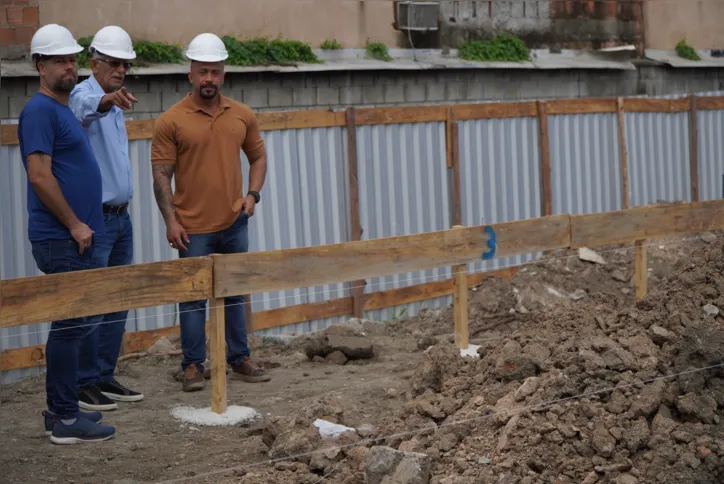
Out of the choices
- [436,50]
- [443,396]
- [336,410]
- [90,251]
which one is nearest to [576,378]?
[443,396]

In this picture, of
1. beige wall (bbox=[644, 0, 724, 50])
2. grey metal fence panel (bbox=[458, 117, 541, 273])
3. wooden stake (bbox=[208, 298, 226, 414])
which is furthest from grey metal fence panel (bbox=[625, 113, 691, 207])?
wooden stake (bbox=[208, 298, 226, 414])

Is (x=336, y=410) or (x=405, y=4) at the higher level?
(x=405, y=4)

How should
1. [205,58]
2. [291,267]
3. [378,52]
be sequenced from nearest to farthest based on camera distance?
[291,267]
[205,58]
[378,52]

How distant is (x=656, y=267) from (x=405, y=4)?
4.04 meters

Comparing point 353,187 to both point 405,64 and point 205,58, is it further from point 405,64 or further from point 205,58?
point 205,58

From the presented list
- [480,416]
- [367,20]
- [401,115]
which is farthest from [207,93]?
[367,20]

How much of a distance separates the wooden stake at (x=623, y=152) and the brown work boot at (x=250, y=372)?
24.6 feet

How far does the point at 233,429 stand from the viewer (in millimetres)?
6977

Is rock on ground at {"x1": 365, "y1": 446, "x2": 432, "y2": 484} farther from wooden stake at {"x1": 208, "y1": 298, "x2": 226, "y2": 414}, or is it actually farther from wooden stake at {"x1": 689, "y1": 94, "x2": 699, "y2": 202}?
wooden stake at {"x1": 689, "y1": 94, "x2": 699, "y2": 202}

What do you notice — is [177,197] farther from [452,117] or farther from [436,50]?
[436,50]

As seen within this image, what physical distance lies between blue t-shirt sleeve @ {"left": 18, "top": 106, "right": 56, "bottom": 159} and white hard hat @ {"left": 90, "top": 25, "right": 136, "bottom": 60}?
3.20 ft

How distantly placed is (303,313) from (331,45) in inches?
128

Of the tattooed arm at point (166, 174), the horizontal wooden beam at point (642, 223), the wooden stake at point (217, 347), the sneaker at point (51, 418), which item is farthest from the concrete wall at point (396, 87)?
the horizontal wooden beam at point (642, 223)

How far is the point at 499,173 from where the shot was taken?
12938 mm
